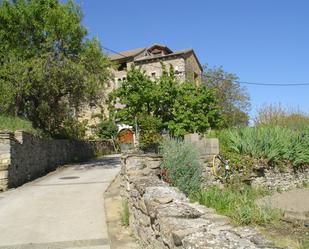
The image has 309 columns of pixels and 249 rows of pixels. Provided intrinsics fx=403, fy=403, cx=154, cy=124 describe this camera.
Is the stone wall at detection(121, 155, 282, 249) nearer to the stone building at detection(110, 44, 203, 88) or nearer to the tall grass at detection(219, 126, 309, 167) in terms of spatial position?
the tall grass at detection(219, 126, 309, 167)

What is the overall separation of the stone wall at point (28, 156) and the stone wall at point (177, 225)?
7.66 metres

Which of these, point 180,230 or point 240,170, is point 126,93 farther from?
point 180,230

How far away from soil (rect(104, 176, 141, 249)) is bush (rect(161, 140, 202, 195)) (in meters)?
1.57

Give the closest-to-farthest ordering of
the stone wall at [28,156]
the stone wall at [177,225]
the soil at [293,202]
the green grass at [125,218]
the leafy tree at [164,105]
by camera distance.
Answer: the stone wall at [177,225]
the green grass at [125,218]
the soil at [293,202]
the stone wall at [28,156]
the leafy tree at [164,105]

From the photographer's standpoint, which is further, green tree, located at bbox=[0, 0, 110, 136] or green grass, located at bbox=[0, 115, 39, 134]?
green tree, located at bbox=[0, 0, 110, 136]

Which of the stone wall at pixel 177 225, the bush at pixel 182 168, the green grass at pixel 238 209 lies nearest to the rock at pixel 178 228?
the stone wall at pixel 177 225

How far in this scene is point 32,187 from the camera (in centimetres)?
1433

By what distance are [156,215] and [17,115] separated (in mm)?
16761

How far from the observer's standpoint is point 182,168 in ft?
33.4

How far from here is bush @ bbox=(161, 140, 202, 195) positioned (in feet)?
33.1

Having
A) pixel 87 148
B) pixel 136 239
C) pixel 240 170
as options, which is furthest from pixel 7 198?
pixel 87 148

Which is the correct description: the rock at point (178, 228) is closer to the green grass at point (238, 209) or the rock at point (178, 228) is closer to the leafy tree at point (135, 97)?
the green grass at point (238, 209)

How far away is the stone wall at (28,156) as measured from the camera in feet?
46.2

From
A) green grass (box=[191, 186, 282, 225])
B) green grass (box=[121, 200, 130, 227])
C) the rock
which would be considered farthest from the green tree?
the rock
